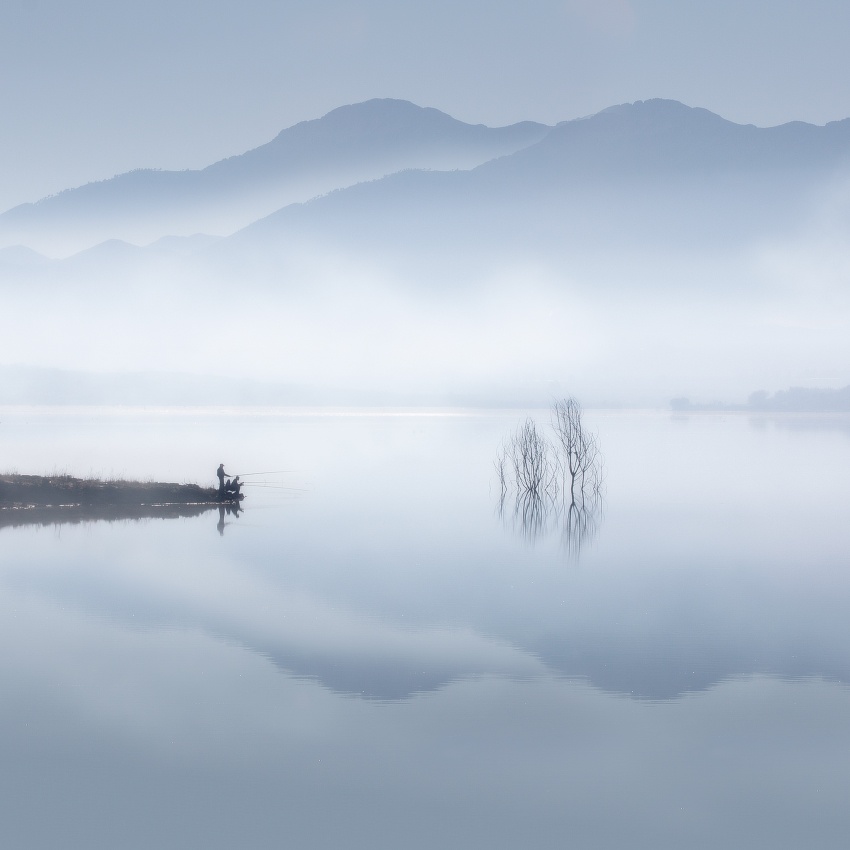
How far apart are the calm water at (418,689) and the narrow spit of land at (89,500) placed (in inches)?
122

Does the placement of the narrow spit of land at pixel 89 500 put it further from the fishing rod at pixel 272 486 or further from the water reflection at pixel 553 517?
the water reflection at pixel 553 517

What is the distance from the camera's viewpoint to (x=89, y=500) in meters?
41.5

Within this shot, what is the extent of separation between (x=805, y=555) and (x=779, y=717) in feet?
67.5

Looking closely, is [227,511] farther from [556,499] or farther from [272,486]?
[556,499]

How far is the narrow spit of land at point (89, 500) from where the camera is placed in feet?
129

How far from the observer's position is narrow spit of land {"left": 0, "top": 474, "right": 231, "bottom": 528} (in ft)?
129

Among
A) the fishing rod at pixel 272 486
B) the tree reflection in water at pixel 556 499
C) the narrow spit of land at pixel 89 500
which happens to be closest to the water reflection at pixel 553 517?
the tree reflection in water at pixel 556 499

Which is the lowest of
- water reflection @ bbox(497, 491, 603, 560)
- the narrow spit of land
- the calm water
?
the calm water

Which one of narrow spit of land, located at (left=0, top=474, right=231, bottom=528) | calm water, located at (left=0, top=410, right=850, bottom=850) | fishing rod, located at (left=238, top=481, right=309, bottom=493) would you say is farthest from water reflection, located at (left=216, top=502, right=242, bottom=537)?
fishing rod, located at (left=238, top=481, right=309, bottom=493)

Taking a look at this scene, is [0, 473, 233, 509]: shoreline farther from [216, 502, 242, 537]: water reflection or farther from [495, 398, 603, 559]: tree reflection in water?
[495, 398, 603, 559]: tree reflection in water

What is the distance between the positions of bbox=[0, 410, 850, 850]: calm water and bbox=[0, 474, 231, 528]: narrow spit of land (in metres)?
3.11

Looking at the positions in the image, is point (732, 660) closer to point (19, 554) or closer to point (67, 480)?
point (19, 554)

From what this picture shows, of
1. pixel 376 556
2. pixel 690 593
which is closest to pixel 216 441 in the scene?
pixel 376 556

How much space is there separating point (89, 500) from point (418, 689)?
94.6 feet
